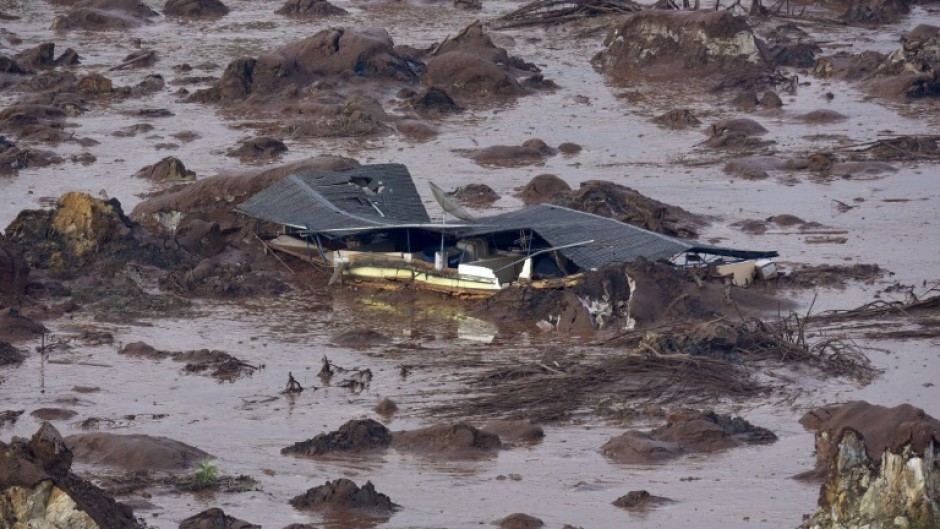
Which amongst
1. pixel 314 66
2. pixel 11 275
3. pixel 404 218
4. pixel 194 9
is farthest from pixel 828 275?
pixel 194 9

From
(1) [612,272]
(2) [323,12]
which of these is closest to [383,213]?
(1) [612,272]

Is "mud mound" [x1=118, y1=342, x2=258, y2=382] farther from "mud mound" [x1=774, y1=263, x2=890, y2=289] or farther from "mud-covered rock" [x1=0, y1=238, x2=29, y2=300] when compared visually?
"mud mound" [x1=774, y1=263, x2=890, y2=289]

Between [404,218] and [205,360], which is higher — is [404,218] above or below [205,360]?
above

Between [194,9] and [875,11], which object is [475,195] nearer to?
[875,11]

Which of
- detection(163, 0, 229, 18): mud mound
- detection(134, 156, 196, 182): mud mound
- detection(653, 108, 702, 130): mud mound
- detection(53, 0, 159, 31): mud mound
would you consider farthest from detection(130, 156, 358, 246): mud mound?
detection(163, 0, 229, 18): mud mound

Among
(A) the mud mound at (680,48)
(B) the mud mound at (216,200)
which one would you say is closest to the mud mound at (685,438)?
(B) the mud mound at (216,200)

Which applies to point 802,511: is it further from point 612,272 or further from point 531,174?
point 531,174
